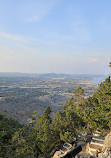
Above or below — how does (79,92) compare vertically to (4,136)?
above

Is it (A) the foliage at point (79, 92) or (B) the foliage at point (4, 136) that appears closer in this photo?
(B) the foliage at point (4, 136)

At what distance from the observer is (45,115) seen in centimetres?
2036

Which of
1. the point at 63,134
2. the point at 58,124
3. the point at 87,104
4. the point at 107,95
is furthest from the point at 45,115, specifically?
the point at 107,95

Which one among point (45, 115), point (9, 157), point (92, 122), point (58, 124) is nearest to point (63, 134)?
point (58, 124)

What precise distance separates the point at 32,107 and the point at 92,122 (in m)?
43.2

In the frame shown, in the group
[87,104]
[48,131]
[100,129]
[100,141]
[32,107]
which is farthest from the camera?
[32,107]

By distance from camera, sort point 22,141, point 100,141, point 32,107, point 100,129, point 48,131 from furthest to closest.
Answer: point 32,107
point 48,131
point 100,141
point 100,129
point 22,141

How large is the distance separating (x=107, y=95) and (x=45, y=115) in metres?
10.4

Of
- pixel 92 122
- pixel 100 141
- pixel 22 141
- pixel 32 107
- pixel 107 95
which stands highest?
pixel 107 95

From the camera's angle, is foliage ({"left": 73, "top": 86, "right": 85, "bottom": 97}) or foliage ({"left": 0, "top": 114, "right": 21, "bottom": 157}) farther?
foliage ({"left": 73, "top": 86, "right": 85, "bottom": 97})

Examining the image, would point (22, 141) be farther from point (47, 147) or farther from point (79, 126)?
point (79, 126)

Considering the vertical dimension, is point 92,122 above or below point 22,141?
below

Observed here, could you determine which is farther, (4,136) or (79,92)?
(79,92)

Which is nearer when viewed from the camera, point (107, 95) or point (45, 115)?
point (107, 95)
